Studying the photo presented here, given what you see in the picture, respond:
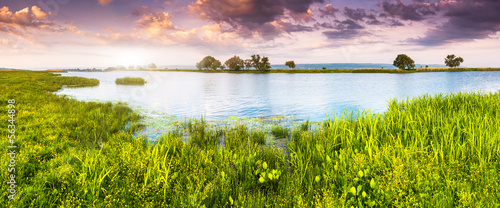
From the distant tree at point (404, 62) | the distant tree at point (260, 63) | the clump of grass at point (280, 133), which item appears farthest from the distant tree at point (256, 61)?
the clump of grass at point (280, 133)

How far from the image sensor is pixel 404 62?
5340 inches

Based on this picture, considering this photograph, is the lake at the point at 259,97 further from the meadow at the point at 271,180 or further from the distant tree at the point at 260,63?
the distant tree at the point at 260,63

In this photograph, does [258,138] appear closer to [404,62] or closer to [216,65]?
[404,62]

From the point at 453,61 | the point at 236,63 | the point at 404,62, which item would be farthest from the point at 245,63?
the point at 453,61

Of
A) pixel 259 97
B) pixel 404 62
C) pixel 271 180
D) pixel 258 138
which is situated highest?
pixel 404 62

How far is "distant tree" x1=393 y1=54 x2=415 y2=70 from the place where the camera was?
13512 cm

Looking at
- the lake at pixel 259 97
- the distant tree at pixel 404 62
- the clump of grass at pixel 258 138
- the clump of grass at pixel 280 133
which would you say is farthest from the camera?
the distant tree at pixel 404 62

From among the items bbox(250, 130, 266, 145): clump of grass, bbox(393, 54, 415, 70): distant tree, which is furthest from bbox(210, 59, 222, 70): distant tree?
bbox(250, 130, 266, 145): clump of grass

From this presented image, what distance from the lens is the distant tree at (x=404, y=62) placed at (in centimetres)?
13512

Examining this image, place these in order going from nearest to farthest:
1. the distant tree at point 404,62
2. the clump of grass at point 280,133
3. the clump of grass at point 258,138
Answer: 1. the clump of grass at point 258,138
2. the clump of grass at point 280,133
3. the distant tree at point 404,62

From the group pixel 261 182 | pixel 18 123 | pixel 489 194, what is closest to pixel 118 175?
pixel 261 182

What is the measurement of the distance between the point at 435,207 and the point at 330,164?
224 cm

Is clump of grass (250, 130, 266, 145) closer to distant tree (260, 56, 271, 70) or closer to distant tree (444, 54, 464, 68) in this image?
distant tree (260, 56, 271, 70)

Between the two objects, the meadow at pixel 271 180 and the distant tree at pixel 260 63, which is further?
the distant tree at pixel 260 63
